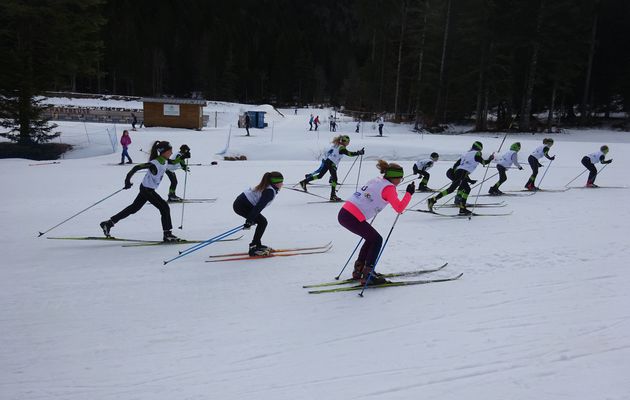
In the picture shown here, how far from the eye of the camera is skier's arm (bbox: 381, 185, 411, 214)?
5.11m

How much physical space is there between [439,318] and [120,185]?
1183cm

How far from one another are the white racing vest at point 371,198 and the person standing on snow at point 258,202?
1.40 m

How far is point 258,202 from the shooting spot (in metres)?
6.34

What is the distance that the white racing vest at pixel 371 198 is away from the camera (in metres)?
5.33

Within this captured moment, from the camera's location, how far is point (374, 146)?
76.3 feet

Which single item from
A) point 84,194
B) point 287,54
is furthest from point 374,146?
point 287,54

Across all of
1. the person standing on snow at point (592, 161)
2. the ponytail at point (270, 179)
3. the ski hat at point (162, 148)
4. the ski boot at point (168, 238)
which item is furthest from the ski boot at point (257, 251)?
the person standing on snow at point (592, 161)

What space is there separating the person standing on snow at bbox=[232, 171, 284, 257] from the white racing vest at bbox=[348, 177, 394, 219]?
1.40 m

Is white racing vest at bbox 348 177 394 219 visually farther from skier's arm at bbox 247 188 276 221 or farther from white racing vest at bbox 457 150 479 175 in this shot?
white racing vest at bbox 457 150 479 175

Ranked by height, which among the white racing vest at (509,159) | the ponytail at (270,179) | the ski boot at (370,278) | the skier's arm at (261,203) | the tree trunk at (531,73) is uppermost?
the tree trunk at (531,73)

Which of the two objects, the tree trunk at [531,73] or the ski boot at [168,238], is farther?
the tree trunk at [531,73]

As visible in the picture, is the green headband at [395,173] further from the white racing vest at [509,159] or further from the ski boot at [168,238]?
the white racing vest at [509,159]

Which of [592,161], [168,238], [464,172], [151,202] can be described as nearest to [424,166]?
[464,172]

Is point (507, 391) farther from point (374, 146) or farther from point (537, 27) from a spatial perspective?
point (537, 27)
